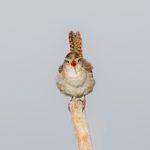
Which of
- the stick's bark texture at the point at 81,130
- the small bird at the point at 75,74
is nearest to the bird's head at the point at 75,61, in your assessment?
the small bird at the point at 75,74

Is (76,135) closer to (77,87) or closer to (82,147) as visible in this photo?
(82,147)

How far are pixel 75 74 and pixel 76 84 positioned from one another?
288 mm

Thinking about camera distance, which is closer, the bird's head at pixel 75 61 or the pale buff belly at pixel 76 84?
the bird's head at pixel 75 61

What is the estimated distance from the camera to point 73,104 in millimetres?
4926

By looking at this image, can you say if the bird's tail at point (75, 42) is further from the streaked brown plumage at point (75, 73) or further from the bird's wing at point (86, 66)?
the bird's wing at point (86, 66)

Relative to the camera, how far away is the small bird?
28.2ft

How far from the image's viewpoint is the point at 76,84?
8.79 meters

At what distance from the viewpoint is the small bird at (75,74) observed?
859cm

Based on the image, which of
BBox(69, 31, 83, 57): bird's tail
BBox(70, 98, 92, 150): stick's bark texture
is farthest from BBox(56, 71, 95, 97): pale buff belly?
BBox(70, 98, 92, 150): stick's bark texture

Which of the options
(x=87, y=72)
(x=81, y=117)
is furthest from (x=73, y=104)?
(x=87, y=72)

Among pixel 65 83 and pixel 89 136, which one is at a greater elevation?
pixel 65 83

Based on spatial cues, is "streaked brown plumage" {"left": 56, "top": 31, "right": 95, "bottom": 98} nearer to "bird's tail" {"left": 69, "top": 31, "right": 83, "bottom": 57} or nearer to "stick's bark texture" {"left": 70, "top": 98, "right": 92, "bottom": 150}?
"bird's tail" {"left": 69, "top": 31, "right": 83, "bottom": 57}

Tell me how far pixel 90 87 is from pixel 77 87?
389mm

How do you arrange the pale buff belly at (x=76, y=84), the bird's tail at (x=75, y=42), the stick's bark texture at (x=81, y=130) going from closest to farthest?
1. the stick's bark texture at (x=81, y=130)
2. the bird's tail at (x=75, y=42)
3. the pale buff belly at (x=76, y=84)
